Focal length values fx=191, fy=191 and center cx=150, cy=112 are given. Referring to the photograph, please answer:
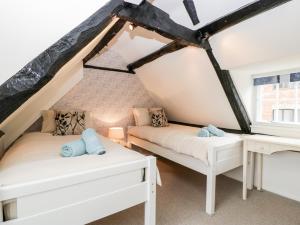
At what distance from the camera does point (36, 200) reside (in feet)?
3.61

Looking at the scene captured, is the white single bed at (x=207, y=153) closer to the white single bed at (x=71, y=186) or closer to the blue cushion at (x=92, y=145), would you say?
the white single bed at (x=71, y=186)

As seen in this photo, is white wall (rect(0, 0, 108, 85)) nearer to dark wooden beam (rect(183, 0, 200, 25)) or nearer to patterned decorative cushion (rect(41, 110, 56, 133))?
dark wooden beam (rect(183, 0, 200, 25))

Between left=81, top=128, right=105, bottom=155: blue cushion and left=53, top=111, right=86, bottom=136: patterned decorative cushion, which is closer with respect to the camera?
left=81, top=128, right=105, bottom=155: blue cushion

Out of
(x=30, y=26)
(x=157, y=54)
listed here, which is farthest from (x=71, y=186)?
(x=157, y=54)

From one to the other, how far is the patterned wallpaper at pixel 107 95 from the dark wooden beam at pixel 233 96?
1882 mm

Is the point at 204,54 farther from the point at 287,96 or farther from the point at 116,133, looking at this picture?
the point at 116,133

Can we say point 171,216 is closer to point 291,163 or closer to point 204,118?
point 291,163

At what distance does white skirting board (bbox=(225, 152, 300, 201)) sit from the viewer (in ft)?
7.13

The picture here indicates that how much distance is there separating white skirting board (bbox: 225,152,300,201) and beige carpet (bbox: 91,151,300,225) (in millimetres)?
95

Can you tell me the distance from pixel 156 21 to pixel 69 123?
1855 millimetres

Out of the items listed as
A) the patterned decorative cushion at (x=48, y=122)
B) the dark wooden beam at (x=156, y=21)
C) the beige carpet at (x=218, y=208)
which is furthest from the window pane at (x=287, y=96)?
the patterned decorative cushion at (x=48, y=122)

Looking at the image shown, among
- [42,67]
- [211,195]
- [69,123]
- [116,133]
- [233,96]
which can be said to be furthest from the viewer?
[116,133]

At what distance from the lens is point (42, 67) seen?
1116 mm

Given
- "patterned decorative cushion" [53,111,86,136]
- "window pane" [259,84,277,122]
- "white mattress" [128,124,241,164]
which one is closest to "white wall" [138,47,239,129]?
"window pane" [259,84,277,122]
